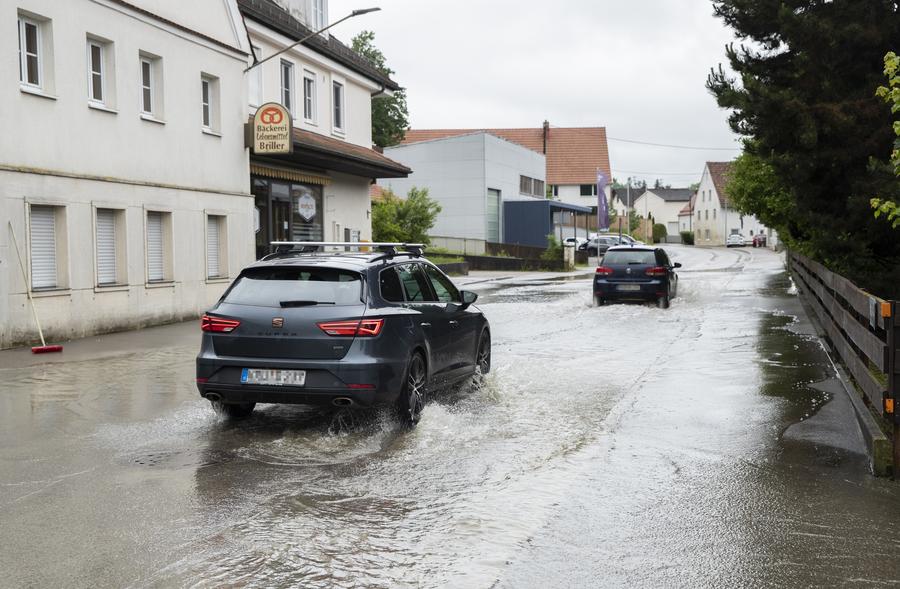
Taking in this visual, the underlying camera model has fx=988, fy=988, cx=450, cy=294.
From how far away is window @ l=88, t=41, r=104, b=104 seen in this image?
58.9ft

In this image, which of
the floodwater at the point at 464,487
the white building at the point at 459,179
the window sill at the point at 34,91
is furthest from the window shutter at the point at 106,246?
the white building at the point at 459,179

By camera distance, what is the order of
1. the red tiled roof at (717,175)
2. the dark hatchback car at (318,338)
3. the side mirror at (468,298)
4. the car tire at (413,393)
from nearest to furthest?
the dark hatchback car at (318,338) → the car tire at (413,393) → the side mirror at (468,298) → the red tiled roof at (717,175)

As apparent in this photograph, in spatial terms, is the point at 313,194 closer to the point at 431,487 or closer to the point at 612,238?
the point at 431,487

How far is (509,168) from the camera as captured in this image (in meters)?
61.4

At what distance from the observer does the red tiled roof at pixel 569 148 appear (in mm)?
90500

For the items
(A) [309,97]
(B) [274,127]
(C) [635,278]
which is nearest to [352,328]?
(B) [274,127]

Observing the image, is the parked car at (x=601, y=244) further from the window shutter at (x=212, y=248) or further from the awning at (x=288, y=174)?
the window shutter at (x=212, y=248)

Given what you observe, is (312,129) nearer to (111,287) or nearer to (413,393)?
(111,287)

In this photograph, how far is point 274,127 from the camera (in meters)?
22.7

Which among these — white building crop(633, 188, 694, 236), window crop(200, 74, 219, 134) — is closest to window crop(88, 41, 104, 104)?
window crop(200, 74, 219, 134)

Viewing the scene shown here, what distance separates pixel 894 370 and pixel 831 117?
10379mm

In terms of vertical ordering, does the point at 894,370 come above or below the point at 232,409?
above

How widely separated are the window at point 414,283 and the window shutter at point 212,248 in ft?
42.7

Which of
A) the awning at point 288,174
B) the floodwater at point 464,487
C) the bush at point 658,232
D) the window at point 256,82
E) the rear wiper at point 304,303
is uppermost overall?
the window at point 256,82
